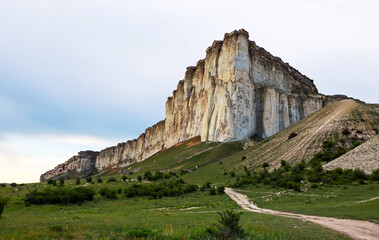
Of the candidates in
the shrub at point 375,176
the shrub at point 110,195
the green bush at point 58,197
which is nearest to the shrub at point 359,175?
the shrub at point 375,176

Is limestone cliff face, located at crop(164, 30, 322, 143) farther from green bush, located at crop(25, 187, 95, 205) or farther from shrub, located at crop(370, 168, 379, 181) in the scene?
green bush, located at crop(25, 187, 95, 205)

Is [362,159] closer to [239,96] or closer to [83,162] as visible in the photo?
[239,96]

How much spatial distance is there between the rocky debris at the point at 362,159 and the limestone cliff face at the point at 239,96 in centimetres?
3676

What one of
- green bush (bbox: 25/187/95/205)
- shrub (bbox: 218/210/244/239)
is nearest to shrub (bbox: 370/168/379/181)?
shrub (bbox: 218/210/244/239)

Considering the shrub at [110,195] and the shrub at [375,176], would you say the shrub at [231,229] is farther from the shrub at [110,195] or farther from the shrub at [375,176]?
the shrub at [375,176]

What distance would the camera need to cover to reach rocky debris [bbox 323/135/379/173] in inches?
1260

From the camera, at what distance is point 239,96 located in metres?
74.7

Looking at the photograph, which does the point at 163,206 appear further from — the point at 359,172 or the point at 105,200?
the point at 359,172

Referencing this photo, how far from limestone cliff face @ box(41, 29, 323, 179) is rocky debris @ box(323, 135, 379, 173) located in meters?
36.8

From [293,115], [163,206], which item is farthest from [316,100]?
[163,206]

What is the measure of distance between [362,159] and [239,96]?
4328 cm

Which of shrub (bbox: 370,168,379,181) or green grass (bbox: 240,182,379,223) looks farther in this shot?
shrub (bbox: 370,168,379,181)

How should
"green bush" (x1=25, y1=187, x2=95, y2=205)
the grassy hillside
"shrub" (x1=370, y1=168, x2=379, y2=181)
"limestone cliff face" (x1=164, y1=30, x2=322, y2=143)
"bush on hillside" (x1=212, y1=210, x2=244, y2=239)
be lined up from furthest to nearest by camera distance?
"limestone cliff face" (x1=164, y1=30, x2=322, y2=143), "shrub" (x1=370, y1=168, x2=379, y2=181), "green bush" (x1=25, y1=187, x2=95, y2=205), the grassy hillside, "bush on hillside" (x1=212, y1=210, x2=244, y2=239)

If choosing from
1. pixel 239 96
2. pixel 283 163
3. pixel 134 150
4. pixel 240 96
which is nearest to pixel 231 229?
pixel 283 163
